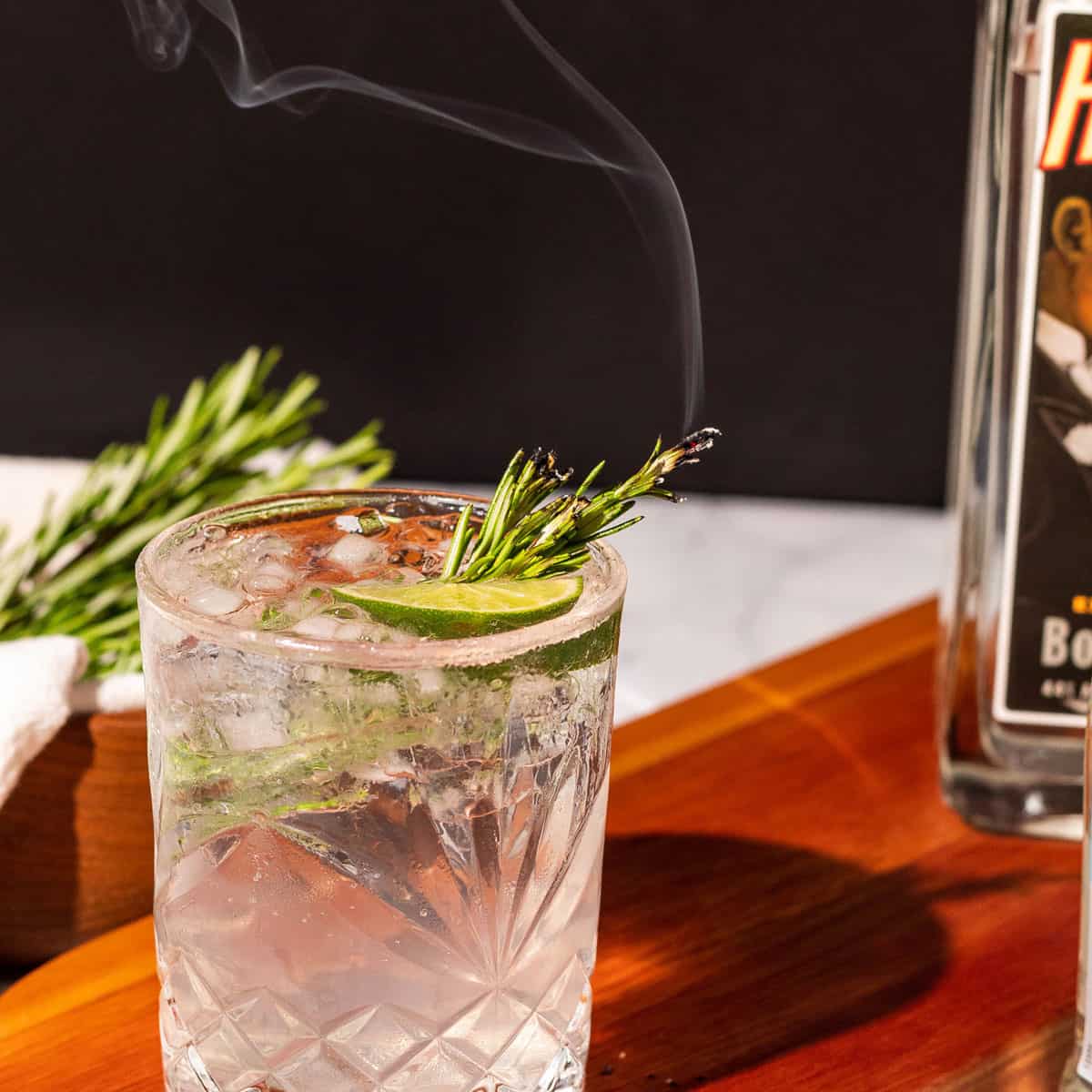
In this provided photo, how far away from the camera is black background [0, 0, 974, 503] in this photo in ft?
4.53

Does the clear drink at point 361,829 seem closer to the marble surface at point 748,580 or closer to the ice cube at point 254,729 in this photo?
the ice cube at point 254,729

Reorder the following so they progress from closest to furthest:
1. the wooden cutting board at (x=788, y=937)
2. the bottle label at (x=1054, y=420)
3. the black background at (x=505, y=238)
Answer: the wooden cutting board at (x=788, y=937) < the bottle label at (x=1054, y=420) < the black background at (x=505, y=238)

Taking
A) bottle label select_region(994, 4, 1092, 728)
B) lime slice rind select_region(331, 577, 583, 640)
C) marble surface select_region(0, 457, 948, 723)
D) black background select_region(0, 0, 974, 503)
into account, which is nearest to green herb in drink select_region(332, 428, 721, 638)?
lime slice rind select_region(331, 577, 583, 640)

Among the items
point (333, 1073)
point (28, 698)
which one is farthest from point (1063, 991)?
point (28, 698)

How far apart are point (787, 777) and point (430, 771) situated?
13.9 inches

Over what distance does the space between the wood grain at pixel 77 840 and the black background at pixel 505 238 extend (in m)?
0.83

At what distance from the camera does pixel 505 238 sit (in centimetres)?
146

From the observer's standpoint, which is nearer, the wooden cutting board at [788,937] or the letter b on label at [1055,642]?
the wooden cutting board at [788,937]

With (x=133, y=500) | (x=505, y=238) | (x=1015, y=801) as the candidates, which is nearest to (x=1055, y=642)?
(x=1015, y=801)

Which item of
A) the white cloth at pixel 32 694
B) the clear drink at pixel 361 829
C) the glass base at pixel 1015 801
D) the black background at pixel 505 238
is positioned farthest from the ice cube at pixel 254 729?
the black background at pixel 505 238

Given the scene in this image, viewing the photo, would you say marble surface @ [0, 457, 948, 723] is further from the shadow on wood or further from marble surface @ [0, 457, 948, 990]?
the shadow on wood

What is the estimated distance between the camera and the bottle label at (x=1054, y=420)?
0.70 m

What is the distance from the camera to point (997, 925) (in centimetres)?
65

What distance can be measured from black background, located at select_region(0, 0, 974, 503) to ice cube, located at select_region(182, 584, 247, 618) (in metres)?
0.92
